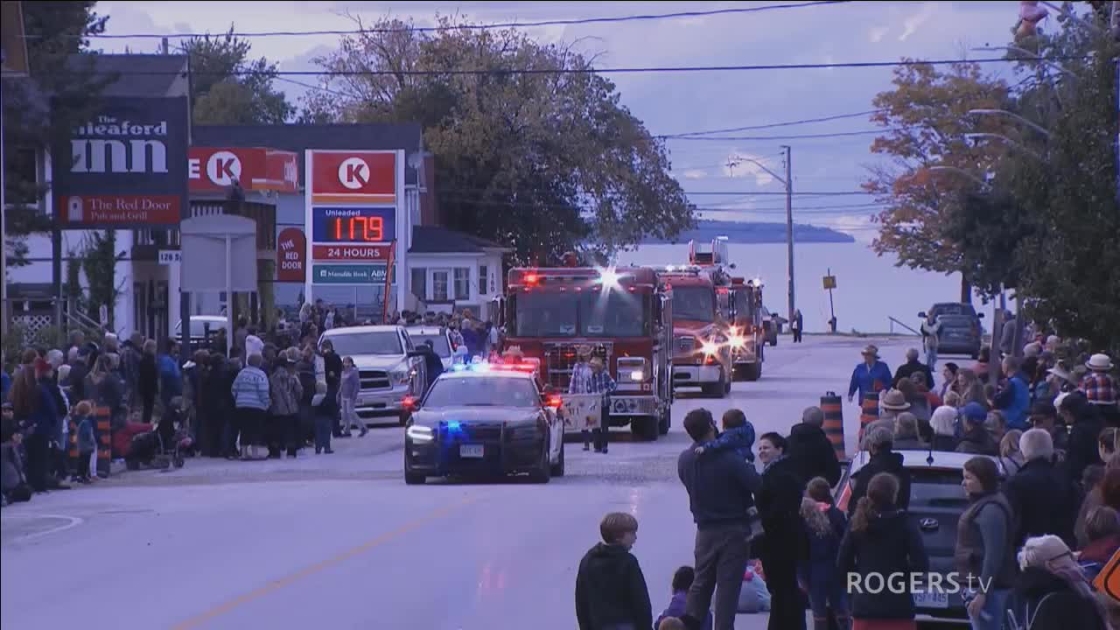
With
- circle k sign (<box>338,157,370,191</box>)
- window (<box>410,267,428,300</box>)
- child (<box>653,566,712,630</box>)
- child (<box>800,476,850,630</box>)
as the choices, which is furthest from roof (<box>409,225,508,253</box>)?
child (<box>653,566,712,630</box>)

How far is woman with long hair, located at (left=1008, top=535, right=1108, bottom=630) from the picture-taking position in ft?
25.0

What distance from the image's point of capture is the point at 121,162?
4.63 meters

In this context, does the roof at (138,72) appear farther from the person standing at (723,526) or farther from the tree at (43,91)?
the person standing at (723,526)

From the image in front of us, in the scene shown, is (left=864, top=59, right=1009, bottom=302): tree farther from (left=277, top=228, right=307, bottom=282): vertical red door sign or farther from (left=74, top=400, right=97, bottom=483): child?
(left=74, top=400, right=97, bottom=483): child

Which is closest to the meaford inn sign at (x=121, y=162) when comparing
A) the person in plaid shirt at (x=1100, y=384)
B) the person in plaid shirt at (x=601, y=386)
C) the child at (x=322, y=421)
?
the person in plaid shirt at (x=1100, y=384)

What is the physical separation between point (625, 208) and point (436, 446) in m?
52.3

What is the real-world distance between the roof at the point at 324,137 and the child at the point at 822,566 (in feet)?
184

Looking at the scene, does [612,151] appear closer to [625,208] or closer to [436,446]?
[625,208]

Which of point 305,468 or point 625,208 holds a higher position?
point 625,208

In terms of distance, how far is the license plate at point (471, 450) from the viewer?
901 inches

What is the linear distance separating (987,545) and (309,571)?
724 cm

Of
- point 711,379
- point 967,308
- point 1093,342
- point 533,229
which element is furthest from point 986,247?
point 533,229

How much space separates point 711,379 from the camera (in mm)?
41750

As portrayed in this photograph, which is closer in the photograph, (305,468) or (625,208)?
(305,468)
